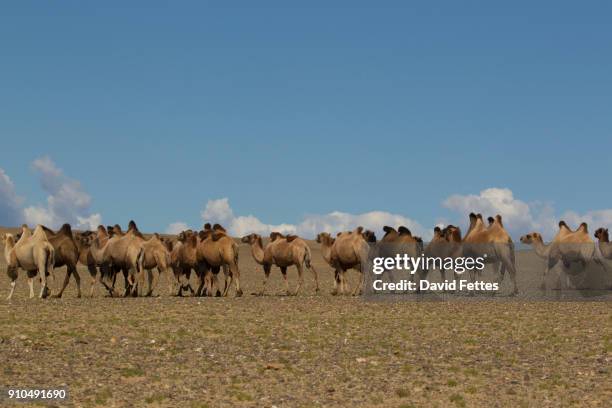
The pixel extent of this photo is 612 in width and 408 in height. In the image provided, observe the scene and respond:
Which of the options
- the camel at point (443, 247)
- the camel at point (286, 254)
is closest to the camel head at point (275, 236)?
the camel at point (286, 254)

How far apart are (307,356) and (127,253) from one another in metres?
14.2

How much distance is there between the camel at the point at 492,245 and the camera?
27.1m

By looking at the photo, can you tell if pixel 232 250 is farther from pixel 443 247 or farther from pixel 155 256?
pixel 443 247

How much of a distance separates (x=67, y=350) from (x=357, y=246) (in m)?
15.9

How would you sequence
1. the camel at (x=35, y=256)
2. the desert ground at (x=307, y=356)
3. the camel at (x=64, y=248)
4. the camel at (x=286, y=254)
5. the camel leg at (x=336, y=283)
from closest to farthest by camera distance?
the desert ground at (x=307, y=356) < the camel at (x=35, y=256) < the camel at (x=64, y=248) < the camel leg at (x=336, y=283) < the camel at (x=286, y=254)

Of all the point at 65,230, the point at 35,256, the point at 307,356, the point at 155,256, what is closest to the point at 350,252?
the point at 155,256

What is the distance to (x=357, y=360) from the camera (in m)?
13.2

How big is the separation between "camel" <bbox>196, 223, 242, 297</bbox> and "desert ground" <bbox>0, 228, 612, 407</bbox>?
5.24 metres

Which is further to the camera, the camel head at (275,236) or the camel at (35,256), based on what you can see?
the camel head at (275,236)

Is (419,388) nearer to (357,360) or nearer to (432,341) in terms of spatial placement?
(357,360)

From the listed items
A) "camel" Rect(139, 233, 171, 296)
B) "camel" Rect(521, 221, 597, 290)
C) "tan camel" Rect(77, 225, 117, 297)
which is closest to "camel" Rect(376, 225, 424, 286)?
"camel" Rect(521, 221, 597, 290)

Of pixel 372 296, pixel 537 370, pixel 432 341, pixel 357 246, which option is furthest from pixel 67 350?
pixel 357 246

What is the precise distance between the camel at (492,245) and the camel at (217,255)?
22.7 feet

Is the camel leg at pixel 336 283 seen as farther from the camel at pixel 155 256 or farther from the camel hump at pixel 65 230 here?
the camel hump at pixel 65 230
